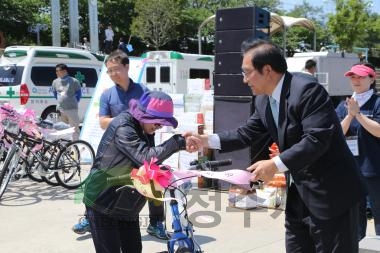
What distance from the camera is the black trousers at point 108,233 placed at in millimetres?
3182

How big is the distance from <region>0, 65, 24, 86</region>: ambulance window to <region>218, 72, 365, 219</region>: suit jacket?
474 inches

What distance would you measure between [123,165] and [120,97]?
2362mm

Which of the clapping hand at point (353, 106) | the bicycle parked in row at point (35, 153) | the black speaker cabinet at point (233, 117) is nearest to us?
the clapping hand at point (353, 106)

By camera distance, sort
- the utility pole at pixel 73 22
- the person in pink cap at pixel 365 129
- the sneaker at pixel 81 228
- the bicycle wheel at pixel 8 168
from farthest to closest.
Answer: the utility pole at pixel 73 22 < the bicycle wheel at pixel 8 168 < the sneaker at pixel 81 228 < the person in pink cap at pixel 365 129

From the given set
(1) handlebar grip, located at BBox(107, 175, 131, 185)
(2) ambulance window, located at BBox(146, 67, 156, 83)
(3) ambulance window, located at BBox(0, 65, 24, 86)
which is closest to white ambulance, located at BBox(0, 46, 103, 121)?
(3) ambulance window, located at BBox(0, 65, 24, 86)

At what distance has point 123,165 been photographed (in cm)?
308

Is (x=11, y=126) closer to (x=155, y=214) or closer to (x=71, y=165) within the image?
(x=71, y=165)

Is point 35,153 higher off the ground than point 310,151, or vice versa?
point 310,151

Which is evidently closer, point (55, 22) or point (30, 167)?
point (30, 167)

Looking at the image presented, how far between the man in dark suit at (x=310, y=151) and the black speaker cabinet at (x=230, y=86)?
193 inches

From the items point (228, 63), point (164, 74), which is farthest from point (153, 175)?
point (164, 74)

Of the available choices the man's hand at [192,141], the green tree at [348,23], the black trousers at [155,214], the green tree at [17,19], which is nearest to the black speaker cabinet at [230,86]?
the black trousers at [155,214]

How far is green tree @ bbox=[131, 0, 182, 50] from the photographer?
35.6m

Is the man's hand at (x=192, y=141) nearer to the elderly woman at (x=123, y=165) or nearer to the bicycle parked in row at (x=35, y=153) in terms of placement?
the elderly woman at (x=123, y=165)
